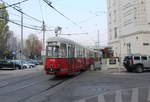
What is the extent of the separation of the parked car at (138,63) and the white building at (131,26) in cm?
1437

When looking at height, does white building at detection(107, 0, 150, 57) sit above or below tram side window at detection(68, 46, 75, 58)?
above

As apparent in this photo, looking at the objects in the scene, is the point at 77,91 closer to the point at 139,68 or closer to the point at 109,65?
the point at 139,68

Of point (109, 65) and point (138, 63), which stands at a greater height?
point (138, 63)

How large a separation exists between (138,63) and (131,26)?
19223mm

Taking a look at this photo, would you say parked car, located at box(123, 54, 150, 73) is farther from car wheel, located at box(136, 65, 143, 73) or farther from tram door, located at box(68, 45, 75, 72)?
tram door, located at box(68, 45, 75, 72)

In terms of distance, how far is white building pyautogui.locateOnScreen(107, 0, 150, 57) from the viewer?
140 feet

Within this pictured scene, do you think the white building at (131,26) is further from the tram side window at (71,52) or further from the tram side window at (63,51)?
the tram side window at (63,51)

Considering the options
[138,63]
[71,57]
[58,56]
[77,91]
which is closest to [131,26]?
[138,63]

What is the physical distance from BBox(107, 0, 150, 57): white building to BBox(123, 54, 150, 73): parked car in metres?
14.4

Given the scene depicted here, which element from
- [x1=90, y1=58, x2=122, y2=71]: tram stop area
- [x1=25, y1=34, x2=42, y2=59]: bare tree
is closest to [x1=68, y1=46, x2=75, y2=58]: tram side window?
[x1=90, y1=58, x2=122, y2=71]: tram stop area

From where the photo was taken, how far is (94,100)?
1053 centimetres

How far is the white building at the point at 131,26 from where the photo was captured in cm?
4275

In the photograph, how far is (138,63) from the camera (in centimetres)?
2819

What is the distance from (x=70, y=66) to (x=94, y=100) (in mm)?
10460
